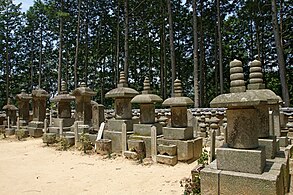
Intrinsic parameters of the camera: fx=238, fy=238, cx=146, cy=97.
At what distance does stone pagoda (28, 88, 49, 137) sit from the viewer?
13977mm

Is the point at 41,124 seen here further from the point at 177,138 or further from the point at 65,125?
the point at 177,138

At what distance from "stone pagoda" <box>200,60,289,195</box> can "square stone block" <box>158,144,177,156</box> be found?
10.9ft

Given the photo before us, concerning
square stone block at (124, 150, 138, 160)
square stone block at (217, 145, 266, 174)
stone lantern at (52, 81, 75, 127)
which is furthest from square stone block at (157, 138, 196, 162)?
stone lantern at (52, 81, 75, 127)

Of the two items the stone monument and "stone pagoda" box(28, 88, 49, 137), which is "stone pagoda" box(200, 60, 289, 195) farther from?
"stone pagoda" box(28, 88, 49, 137)

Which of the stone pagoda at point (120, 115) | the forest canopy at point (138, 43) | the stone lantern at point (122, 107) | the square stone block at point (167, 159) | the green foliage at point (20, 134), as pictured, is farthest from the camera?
the forest canopy at point (138, 43)

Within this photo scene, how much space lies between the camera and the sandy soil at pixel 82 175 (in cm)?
579

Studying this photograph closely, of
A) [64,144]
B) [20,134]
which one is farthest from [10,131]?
[64,144]

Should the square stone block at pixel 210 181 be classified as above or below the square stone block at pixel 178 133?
below

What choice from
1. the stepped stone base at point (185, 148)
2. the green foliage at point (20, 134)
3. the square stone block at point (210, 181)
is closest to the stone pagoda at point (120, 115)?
the stepped stone base at point (185, 148)

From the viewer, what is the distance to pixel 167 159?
766cm

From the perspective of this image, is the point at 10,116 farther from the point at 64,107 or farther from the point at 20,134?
the point at 64,107

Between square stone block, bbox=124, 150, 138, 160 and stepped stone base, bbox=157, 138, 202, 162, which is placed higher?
stepped stone base, bbox=157, 138, 202, 162

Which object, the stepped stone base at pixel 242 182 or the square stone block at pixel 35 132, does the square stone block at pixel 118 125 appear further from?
the square stone block at pixel 35 132

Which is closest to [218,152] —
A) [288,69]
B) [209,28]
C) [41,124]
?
[41,124]
